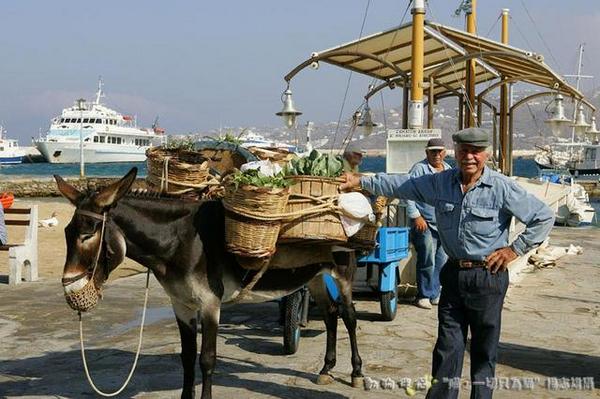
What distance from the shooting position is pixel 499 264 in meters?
4.47

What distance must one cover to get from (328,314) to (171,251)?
2.03 metres

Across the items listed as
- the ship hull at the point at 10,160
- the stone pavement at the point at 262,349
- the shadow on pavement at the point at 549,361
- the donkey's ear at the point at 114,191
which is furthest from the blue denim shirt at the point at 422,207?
the ship hull at the point at 10,160

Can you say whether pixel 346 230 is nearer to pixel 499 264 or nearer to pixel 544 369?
pixel 499 264

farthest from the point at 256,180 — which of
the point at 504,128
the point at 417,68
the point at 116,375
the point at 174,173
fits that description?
the point at 504,128

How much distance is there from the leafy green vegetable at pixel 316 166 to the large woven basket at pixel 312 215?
15 centimetres

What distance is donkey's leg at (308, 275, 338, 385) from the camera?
6568 millimetres

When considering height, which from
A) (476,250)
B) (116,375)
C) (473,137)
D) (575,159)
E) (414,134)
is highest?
(575,159)

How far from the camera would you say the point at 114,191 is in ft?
16.1

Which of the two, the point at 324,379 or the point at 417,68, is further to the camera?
the point at 417,68

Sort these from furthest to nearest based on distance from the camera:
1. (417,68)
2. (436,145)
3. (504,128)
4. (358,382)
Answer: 1. (504,128)
2. (417,68)
3. (436,145)
4. (358,382)

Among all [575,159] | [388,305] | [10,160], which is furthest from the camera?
[10,160]

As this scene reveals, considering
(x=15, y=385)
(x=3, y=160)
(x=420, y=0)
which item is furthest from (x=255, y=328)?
(x=3, y=160)

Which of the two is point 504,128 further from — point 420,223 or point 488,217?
point 488,217

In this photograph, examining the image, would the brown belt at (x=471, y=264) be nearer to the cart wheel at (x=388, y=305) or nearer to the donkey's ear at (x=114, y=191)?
the donkey's ear at (x=114, y=191)
